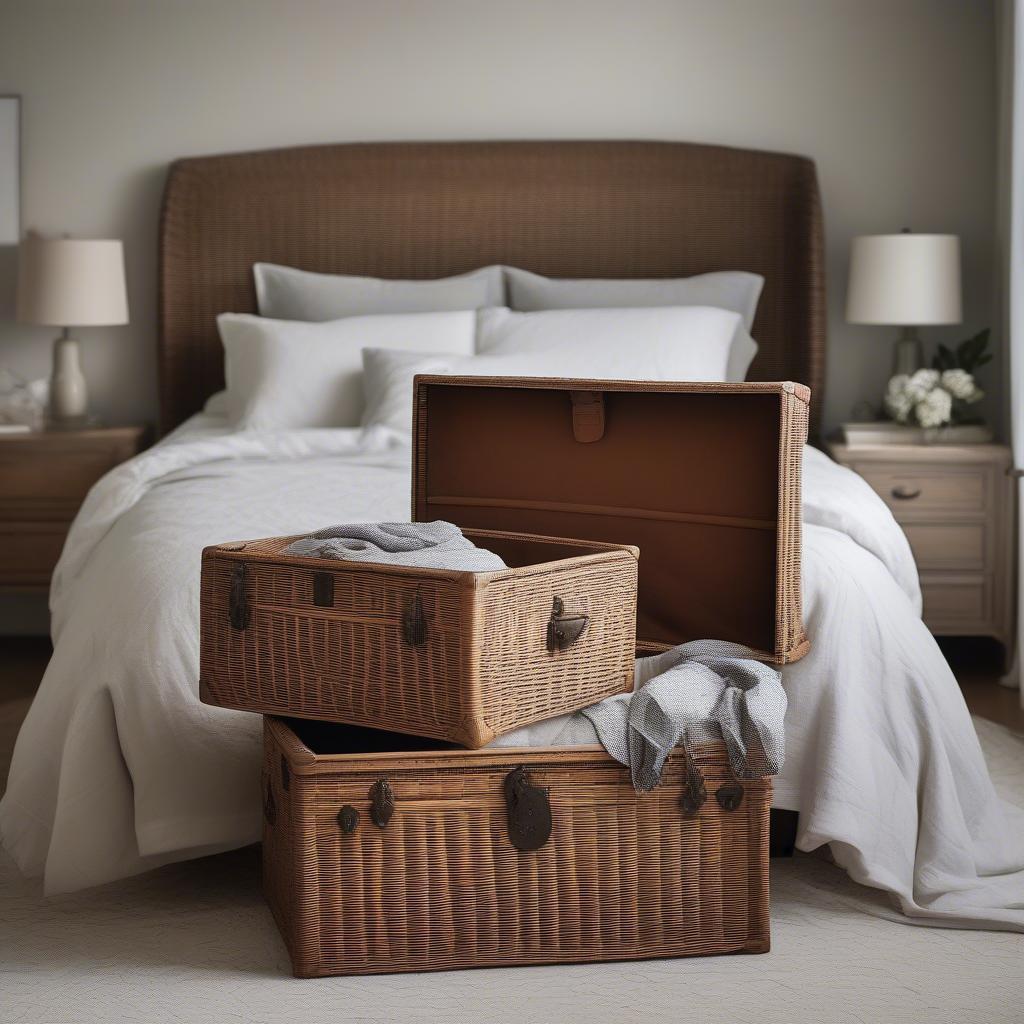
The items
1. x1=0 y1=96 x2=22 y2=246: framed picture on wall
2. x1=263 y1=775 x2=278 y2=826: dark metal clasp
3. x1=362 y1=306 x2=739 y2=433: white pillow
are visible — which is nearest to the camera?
x1=263 y1=775 x2=278 y2=826: dark metal clasp

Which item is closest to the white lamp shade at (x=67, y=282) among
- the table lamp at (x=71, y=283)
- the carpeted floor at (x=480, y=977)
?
the table lamp at (x=71, y=283)

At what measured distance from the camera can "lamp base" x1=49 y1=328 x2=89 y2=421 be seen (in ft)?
13.8

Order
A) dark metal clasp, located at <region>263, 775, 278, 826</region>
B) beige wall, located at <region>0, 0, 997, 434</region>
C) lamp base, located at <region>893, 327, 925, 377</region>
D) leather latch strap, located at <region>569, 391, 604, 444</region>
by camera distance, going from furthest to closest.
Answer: beige wall, located at <region>0, 0, 997, 434</region> < lamp base, located at <region>893, 327, 925, 377</region> < leather latch strap, located at <region>569, 391, 604, 444</region> < dark metal clasp, located at <region>263, 775, 278, 826</region>

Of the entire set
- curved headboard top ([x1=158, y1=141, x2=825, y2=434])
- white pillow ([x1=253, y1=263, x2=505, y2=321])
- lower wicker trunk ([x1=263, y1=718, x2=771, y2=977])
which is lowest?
lower wicker trunk ([x1=263, y1=718, x2=771, y2=977])

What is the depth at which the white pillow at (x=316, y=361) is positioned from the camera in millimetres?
3773

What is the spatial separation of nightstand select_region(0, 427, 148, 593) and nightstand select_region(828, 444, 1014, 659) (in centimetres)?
222

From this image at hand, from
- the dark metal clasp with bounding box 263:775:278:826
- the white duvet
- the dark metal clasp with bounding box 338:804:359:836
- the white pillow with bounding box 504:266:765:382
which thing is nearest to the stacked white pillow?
the white pillow with bounding box 504:266:765:382

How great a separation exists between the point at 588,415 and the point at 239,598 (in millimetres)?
698

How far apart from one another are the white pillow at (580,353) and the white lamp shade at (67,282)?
0.94 meters

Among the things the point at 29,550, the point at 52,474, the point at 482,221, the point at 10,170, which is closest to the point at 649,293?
the point at 482,221

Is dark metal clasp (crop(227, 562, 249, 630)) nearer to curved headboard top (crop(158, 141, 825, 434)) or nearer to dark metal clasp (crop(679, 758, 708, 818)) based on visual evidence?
dark metal clasp (crop(679, 758, 708, 818))

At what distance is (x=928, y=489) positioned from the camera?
3822 mm

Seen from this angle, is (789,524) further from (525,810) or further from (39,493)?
(39,493)

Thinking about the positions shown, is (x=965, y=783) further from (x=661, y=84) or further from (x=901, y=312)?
(x=661, y=84)
